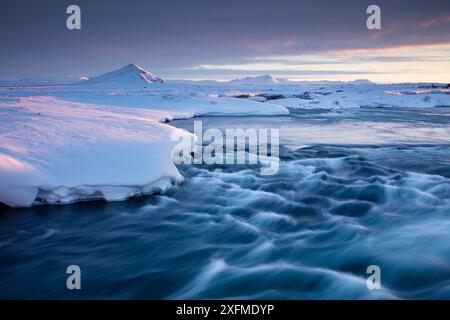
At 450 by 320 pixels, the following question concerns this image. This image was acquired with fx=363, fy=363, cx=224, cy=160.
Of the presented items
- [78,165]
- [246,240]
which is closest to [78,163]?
[78,165]

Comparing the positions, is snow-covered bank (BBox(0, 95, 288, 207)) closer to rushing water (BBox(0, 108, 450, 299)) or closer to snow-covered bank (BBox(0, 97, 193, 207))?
snow-covered bank (BBox(0, 97, 193, 207))

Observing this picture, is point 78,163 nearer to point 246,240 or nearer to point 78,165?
point 78,165

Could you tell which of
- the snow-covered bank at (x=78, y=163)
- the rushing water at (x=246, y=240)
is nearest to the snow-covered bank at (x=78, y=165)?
the snow-covered bank at (x=78, y=163)

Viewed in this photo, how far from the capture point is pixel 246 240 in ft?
19.6

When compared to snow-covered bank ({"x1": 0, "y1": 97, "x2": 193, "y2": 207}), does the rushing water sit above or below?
below

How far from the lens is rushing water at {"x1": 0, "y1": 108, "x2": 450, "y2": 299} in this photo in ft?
15.4

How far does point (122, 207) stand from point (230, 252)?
2.44m

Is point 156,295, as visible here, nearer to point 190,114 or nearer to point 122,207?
point 122,207

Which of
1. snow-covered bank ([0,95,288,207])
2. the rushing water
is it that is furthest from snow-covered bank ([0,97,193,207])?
the rushing water

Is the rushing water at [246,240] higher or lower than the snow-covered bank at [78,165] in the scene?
lower

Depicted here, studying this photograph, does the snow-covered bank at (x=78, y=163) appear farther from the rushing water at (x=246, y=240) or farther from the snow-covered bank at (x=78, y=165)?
the rushing water at (x=246, y=240)

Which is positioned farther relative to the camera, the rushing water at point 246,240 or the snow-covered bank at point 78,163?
the snow-covered bank at point 78,163

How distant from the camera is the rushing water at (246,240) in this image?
185 inches

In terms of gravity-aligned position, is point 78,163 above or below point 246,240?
above
